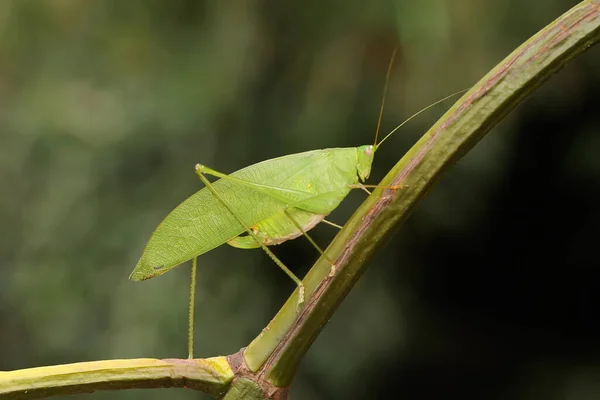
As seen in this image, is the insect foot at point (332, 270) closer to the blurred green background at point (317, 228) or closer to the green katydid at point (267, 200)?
the green katydid at point (267, 200)

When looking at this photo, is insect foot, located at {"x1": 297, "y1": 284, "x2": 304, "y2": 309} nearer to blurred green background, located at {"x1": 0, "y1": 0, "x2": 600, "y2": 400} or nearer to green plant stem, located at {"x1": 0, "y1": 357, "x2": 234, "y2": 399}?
green plant stem, located at {"x1": 0, "y1": 357, "x2": 234, "y2": 399}

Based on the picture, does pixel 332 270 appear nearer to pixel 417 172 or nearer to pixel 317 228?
pixel 417 172

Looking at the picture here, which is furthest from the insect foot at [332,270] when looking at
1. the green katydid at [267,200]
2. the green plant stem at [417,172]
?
the green katydid at [267,200]

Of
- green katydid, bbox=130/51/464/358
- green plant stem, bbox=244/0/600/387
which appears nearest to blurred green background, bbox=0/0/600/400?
green katydid, bbox=130/51/464/358

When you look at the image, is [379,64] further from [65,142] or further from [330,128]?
[65,142]

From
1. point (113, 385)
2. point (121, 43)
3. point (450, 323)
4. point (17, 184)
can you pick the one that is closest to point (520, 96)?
point (113, 385)
